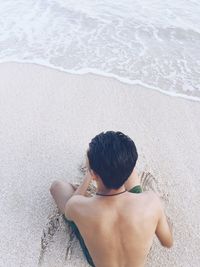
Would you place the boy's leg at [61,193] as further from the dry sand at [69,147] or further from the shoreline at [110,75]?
the shoreline at [110,75]

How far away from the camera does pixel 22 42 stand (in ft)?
16.9

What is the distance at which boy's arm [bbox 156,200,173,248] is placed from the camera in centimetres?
205

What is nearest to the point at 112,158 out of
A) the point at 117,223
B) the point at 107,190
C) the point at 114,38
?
the point at 107,190

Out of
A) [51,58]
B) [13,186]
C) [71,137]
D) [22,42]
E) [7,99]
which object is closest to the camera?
[13,186]

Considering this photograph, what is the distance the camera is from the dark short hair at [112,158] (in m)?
1.79

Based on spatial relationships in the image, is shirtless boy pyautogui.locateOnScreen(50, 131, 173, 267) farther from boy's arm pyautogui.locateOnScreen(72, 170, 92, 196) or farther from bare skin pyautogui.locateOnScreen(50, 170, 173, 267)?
boy's arm pyautogui.locateOnScreen(72, 170, 92, 196)

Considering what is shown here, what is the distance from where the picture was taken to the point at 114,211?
1876 mm

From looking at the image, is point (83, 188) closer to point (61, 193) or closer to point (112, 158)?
point (61, 193)

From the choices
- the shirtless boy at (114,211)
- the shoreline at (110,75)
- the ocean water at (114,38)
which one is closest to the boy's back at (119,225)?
the shirtless boy at (114,211)

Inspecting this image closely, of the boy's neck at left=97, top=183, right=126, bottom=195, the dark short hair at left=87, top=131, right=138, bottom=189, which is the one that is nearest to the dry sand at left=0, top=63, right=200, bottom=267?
the boy's neck at left=97, top=183, right=126, bottom=195

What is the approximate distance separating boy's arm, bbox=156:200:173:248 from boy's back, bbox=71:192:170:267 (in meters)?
0.02

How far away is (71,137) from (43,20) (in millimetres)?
3081

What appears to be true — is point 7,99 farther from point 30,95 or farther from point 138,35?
point 138,35

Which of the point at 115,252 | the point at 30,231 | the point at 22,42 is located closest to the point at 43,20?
the point at 22,42
